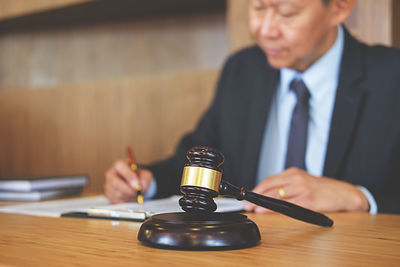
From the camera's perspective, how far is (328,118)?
1.62 m

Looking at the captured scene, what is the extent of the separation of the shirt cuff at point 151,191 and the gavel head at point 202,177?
0.83m

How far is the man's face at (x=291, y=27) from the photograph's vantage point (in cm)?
148

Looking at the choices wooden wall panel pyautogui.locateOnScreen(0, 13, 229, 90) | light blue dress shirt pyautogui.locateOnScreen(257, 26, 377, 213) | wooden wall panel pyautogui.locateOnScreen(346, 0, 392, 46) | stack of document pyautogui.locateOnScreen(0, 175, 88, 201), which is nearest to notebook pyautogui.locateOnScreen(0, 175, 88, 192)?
stack of document pyautogui.locateOnScreen(0, 175, 88, 201)

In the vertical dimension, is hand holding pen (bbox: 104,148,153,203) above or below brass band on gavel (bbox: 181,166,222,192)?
below

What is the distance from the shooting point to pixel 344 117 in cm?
153

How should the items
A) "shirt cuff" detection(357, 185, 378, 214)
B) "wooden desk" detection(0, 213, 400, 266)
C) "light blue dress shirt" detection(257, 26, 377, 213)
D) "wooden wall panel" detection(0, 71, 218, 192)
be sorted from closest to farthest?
"wooden desk" detection(0, 213, 400, 266), "shirt cuff" detection(357, 185, 378, 214), "light blue dress shirt" detection(257, 26, 377, 213), "wooden wall panel" detection(0, 71, 218, 192)

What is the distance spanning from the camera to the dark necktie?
155 centimetres

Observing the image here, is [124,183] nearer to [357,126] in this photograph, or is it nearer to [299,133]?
[299,133]

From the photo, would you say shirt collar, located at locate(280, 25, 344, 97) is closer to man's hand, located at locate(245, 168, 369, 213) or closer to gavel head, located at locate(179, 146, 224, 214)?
man's hand, located at locate(245, 168, 369, 213)

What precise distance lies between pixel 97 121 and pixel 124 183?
138cm

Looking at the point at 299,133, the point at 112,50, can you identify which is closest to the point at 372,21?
the point at 299,133

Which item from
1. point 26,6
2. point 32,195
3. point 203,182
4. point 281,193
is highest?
point 26,6

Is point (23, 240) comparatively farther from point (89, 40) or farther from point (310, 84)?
point (89, 40)

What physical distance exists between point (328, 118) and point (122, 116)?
1261 millimetres
